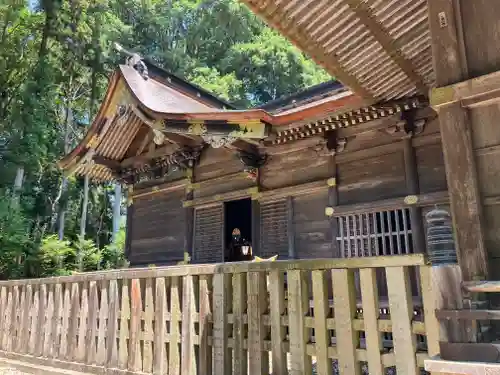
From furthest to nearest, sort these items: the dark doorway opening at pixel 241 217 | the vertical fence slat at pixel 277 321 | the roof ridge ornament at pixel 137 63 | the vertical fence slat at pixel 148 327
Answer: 1. the dark doorway opening at pixel 241 217
2. the roof ridge ornament at pixel 137 63
3. the vertical fence slat at pixel 148 327
4. the vertical fence slat at pixel 277 321

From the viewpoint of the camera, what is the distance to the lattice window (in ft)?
21.6

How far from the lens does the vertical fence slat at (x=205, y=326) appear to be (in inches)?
153

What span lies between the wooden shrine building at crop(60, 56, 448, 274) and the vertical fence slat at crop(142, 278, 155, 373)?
130 inches

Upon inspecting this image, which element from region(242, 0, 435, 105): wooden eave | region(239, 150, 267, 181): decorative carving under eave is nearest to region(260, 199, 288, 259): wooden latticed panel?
region(239, 150, 267, 181): decorative carving under eave

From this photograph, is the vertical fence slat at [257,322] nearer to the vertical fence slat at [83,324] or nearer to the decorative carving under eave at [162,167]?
the vertical fence slat at [83,324]

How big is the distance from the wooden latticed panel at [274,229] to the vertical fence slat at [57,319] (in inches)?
152

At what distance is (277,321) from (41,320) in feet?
14.1

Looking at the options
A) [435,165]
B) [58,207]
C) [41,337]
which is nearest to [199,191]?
[41,337]

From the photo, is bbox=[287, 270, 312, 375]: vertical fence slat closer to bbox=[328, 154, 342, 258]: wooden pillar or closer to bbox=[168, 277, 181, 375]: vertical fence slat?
bbox=[168, 277, 181, 375]: vertical fence slat

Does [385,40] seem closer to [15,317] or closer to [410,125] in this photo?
[410,125]

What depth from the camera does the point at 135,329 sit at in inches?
180

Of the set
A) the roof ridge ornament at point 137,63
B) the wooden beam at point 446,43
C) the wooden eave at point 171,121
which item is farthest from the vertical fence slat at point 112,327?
the roof ridge ornament at point 137,63

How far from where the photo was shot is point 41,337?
5.89 metres

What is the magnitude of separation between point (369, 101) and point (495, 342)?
4.17 m
